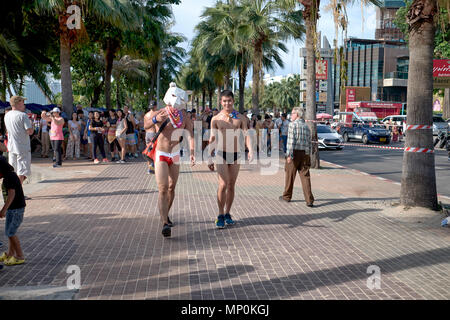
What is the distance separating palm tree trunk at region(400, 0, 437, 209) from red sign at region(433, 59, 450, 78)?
31.1 m

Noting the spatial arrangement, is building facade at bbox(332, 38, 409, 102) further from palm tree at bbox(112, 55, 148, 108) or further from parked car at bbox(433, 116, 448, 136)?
palm tree at bbox(112, 55, 148, 108)

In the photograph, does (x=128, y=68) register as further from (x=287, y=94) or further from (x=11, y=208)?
(x=287, y=94)

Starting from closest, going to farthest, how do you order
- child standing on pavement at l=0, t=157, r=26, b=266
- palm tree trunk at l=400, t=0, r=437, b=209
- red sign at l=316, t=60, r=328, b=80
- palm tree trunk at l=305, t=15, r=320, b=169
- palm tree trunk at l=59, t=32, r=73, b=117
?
child standing on pavement at l=0, t=157, r=26, b=266
palm tree trunk at l=400, t=0, r=437, b=209
red sign at l=316, t=60, r=328, b=80
palm tree trunk at l=305, t=15, r=320, b=169
palm tree trunk at l=59, t=32, r=73, b=117

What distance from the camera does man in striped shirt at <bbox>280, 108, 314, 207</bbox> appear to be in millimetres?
8398

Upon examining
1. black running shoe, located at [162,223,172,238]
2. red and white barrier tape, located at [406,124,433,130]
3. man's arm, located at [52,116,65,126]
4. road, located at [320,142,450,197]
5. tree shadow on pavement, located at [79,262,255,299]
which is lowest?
road, located at [320,142,450,197]

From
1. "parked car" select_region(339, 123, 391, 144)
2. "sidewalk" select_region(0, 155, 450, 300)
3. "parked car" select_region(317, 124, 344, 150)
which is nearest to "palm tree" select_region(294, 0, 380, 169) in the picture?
"sidewalk" select_region(0, 155, 450, 300)

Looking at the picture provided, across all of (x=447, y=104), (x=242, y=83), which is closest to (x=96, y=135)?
(x=242, y=83)

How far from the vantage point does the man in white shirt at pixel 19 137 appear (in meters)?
7.88

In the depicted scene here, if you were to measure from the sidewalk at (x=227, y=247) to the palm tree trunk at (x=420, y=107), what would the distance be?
0.38 m

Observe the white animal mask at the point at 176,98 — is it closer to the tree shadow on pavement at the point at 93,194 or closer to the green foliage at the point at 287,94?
the tree shadow on pavement at the point at 93,194

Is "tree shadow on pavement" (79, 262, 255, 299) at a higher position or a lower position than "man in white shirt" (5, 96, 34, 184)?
lower

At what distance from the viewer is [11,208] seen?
4.80 metres

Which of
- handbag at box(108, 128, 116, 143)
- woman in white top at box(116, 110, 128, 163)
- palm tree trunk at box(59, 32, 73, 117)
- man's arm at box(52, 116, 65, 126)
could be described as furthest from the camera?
palm tree trunk at box(59, 32, 73, 117)
